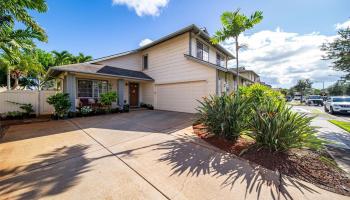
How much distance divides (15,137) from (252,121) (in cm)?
834

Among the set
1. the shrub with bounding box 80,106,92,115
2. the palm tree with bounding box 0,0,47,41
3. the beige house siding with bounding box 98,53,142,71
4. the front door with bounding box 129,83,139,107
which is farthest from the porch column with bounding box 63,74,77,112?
the front door with bounding box 129,83,139,107

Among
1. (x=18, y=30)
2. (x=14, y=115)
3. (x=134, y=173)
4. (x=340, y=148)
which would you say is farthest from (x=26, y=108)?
(x=340, y=148)

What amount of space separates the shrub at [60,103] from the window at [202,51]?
994 centimetres

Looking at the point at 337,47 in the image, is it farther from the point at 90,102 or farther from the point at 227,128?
the point at 90,102

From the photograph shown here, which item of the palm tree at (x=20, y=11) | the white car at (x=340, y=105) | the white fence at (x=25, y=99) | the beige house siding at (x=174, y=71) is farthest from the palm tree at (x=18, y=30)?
the white car at (x=340, y=105)

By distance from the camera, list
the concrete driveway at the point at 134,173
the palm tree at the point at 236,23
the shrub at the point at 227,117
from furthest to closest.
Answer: the palm tree at the point at 236,23, the shrub at the point at 227,117, the concrete driveway at the point at 134,173

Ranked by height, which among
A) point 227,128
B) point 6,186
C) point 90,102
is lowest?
point 6,186

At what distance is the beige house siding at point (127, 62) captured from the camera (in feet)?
47.2

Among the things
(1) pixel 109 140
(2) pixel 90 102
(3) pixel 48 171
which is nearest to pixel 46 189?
(3) pixel 48 171

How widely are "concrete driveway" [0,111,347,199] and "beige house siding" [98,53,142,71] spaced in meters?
10.1

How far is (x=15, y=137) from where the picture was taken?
19.8 ft

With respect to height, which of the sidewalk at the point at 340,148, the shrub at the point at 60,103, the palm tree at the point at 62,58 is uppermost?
the palm tree at the point at 62,58

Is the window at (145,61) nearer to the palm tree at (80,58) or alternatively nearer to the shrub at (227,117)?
the shrub at (227,117)

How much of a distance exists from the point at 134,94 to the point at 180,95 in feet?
16.8
